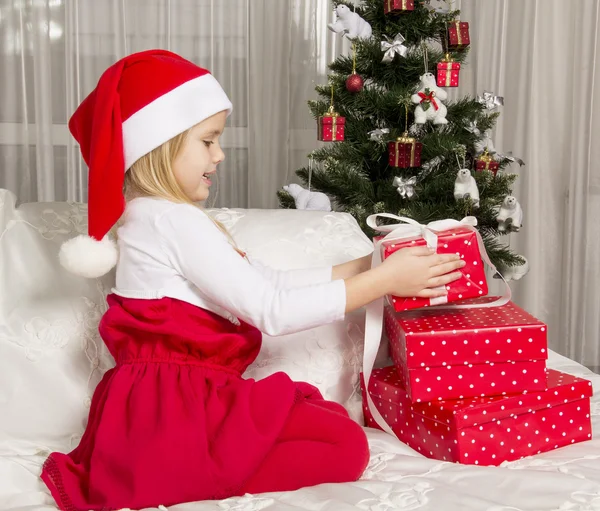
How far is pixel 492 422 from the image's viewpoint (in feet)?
4.68

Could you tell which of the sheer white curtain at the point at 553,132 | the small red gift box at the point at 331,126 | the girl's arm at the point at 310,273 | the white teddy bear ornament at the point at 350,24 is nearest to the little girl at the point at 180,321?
the girl's arm at the point at 310,273

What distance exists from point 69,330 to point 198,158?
0.44 metres

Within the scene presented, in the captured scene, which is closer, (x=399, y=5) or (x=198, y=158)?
(x=198, y=158)

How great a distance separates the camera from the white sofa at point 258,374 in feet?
3.99

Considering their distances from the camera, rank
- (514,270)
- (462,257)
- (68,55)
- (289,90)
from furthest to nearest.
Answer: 1. (289,90)
2. (68,55)
3. (514,270)
4. (462,257)

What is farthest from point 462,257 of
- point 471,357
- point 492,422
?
point 492,422

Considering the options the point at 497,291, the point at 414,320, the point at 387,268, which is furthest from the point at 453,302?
the point at 497,291

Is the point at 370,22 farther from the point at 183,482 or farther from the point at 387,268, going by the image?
the point at 183,482

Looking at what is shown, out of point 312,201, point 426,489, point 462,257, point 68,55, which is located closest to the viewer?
point 426,489

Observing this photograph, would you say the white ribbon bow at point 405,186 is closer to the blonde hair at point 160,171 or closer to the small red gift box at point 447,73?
the small red gift box at point 447,73

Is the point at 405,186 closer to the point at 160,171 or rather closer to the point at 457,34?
the point at 457,34

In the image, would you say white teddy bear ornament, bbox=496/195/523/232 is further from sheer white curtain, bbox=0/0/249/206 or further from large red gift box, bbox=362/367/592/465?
sheer white curtain, bbox=0/0/249/206

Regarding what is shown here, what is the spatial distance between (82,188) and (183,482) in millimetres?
2119

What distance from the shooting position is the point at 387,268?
1.43 meters
